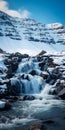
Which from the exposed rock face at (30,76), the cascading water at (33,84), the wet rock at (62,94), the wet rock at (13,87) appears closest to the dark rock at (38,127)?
the exposed rock face at (30,76)

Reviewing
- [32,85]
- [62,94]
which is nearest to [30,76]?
[32,85]

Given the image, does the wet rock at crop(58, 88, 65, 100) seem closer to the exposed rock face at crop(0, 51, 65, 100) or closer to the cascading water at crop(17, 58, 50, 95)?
the exposed rock face at crop(0, 51, 65, 100)

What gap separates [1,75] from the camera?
66.0 m

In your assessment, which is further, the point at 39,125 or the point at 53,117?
the point at 53,117

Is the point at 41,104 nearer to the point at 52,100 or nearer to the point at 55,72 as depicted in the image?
the point at 52,100

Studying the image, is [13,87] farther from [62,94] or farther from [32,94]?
[62,94]

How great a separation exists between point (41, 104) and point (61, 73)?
23.9 m

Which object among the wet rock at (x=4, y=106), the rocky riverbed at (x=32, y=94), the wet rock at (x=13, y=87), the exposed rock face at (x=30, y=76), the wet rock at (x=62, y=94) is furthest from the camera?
the exposed rock face at (x=30, y=76)

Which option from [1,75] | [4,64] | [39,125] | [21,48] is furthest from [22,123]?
[21,48]

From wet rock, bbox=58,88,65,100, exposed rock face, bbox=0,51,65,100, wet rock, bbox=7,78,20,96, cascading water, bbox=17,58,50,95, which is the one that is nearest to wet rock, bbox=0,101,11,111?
exposed rock face, bbox=0,51,65,100

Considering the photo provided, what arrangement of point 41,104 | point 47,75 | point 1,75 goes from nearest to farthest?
1. point 41,104
2. point 1,75
3. point 47,75

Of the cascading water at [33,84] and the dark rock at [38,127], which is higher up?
the cascading water at [33,84]

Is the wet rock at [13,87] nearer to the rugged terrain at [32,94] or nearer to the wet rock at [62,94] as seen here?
the rugged terrain at [32,94]

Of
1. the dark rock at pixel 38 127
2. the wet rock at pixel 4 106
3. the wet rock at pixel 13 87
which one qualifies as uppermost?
the wet rock at pixel 13 87
